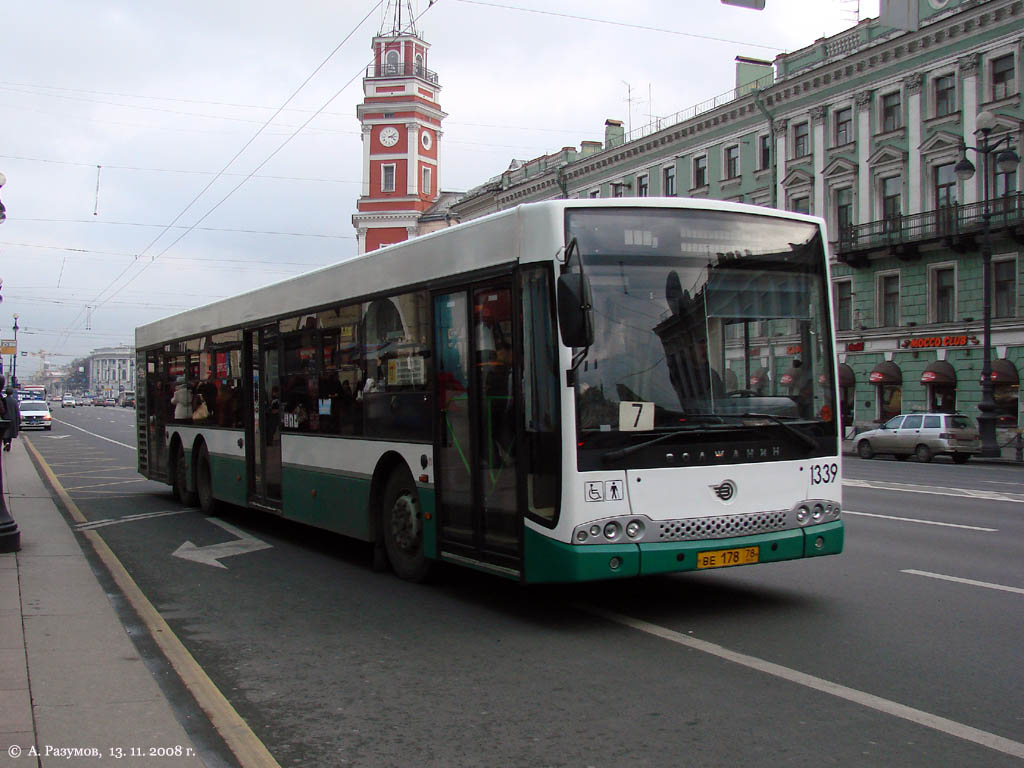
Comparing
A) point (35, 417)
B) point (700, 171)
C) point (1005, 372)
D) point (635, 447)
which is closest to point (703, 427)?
point (635, 447)

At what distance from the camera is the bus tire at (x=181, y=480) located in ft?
50.4

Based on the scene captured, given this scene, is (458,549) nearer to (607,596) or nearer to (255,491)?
(607,596)

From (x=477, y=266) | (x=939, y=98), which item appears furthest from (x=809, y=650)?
(x=939, y=98)

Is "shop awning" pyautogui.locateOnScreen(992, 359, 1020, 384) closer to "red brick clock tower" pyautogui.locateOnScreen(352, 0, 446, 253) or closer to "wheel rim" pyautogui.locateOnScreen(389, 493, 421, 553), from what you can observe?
"wheel rim" pyautogui.locateOnScreen(389, 493, 421, 553)

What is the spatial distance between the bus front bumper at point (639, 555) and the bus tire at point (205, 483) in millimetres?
8385

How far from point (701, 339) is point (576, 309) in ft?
3.44

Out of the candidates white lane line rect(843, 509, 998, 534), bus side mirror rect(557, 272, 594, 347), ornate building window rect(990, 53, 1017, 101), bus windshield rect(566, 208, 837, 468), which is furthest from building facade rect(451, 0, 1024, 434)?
bus side mirror rect(557, 272, 594, 347)

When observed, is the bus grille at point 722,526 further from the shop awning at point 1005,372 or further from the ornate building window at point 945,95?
the ornate building window at point 945,95

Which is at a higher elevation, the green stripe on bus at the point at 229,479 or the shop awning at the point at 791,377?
the shop awning at the point at 791,377

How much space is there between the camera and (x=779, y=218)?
7754 mm

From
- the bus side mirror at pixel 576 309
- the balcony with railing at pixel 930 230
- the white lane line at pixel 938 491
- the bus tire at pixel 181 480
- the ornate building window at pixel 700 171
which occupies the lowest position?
the white lane line at pixel 938 491

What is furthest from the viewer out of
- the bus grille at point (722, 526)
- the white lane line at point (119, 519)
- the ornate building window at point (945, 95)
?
the ornate building window at point (945, 95)

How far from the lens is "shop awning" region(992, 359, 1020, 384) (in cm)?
3416

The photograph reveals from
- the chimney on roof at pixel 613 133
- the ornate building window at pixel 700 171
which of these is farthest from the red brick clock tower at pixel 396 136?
the ornate building window at pixel 700 171
